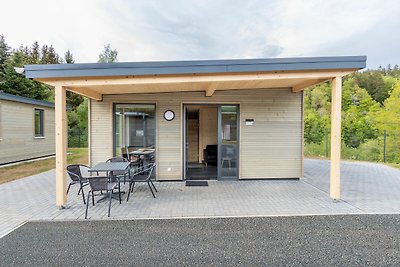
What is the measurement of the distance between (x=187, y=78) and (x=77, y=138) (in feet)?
56.0

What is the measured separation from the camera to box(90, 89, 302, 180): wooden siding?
21.3 feet

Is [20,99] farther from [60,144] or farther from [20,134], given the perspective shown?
[60,144]

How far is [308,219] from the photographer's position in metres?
3.82

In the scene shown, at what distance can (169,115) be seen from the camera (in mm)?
6520

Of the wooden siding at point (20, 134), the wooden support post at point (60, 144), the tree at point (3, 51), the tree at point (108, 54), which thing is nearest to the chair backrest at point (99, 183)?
the wooden support post at point (60, 144)

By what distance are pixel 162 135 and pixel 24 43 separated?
34489 millimetres

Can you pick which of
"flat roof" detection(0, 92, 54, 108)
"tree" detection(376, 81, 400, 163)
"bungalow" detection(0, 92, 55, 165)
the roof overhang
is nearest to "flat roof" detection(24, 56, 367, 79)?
the roof overhang

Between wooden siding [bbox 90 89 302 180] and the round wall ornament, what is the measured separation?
90mm

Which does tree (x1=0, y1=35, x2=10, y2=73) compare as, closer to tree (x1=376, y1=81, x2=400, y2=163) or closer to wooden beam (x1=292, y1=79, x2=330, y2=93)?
wooden beam (x1=292, y1=79, x2=330, y2=93)

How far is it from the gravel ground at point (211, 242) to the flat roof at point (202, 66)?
2545 mm

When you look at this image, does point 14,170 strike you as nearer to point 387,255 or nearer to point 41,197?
point 41,197

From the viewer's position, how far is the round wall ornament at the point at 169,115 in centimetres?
652

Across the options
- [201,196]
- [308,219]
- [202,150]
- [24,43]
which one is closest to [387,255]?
[308,219]

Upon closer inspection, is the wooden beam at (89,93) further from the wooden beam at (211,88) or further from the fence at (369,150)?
the fence at (369,150)
